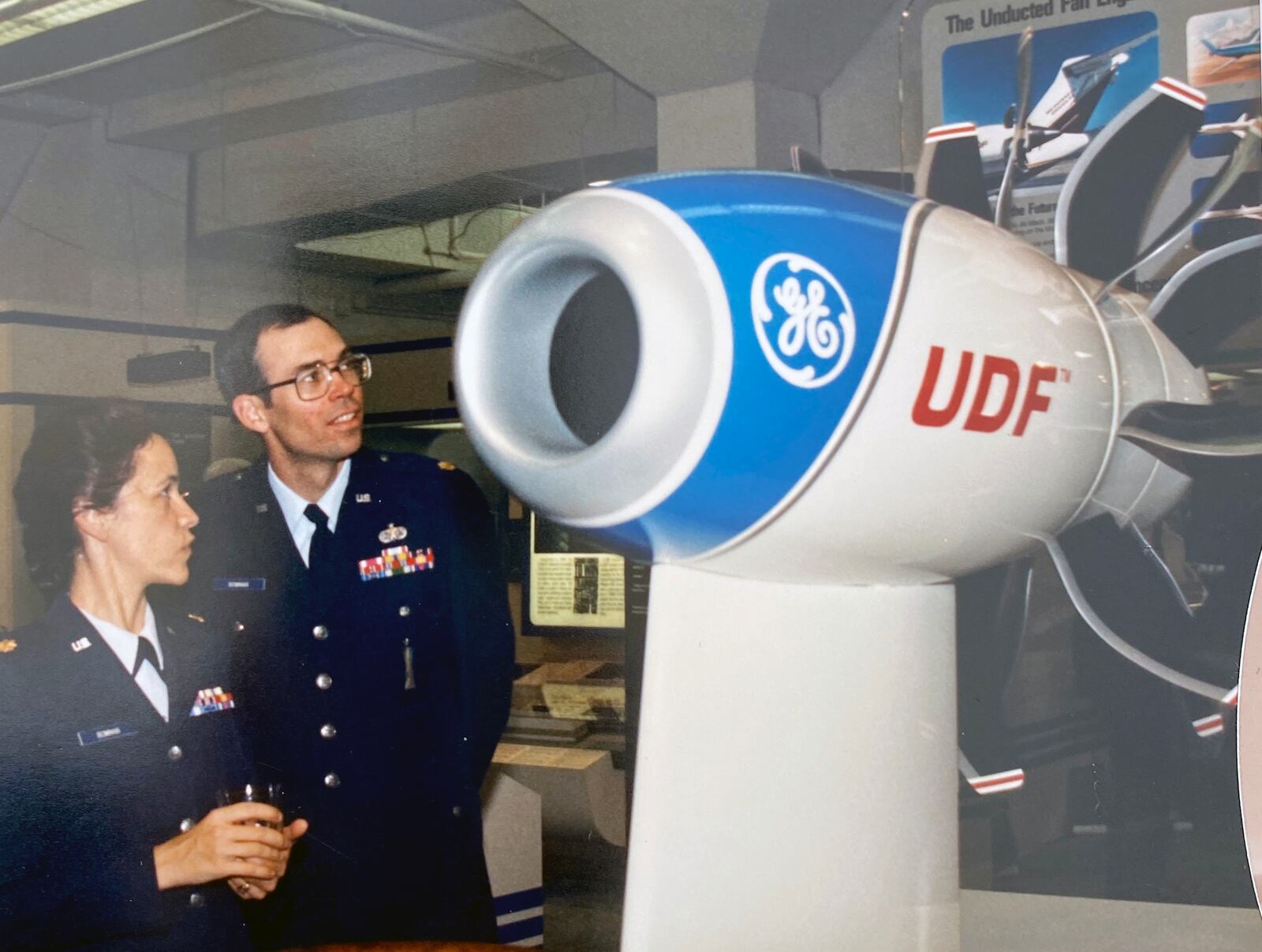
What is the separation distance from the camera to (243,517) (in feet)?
3.41

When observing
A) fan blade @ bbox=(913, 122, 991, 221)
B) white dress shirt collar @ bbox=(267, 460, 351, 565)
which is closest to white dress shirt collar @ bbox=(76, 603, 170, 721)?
white dress shirt collar @ bbox=(267, 460, 351, 565)

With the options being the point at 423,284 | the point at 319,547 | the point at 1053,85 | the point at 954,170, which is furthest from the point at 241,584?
the point at 1053,85

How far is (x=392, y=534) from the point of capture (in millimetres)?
1122

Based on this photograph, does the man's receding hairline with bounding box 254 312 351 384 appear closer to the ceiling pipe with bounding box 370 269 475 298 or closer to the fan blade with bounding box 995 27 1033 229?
the ceiling pipe with bounding box 370 269 475 298

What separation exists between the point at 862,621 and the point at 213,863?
62cm

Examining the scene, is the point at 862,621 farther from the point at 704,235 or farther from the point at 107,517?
the point at 107,517

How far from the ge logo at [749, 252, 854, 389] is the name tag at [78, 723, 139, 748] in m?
0.67

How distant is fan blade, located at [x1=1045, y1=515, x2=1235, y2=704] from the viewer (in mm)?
997

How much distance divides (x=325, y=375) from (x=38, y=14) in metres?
0.37

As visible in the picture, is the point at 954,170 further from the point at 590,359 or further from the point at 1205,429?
the point at 590,359

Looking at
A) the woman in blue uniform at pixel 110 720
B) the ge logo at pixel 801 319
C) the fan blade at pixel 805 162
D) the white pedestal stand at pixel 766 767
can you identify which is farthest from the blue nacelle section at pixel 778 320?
the woman in blue uniform at pixel 110 720

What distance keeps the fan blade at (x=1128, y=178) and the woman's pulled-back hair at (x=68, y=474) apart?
813mm

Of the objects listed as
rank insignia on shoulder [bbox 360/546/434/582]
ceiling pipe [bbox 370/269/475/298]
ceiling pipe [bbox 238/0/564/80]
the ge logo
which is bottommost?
rank insignia on shoulder [bbox 360/546/434/582]

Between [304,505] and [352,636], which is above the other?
[304,505]
